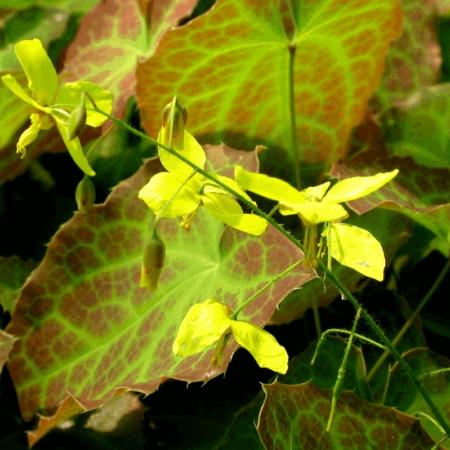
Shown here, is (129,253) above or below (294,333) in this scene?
above

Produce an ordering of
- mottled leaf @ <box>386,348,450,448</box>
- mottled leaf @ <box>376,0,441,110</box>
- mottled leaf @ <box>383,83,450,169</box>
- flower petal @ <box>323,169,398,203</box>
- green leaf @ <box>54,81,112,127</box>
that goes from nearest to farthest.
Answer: flower petal @ <box>323,169,398,203</box>
green leaf @ <box>54,81,112,127</box>
mottled leaf @ <box>386,348,450,448</box>
mottled leaf @ <box>383,83,450,169</box>
mottled leaf @ <box>376,0,441,110</box>

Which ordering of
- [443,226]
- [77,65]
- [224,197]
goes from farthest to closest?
[77,65]
[443,226]
[224,197]

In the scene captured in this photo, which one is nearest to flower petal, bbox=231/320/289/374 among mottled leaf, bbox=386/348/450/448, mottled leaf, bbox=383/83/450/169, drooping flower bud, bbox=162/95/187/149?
drooping flower bud, bbox=162/95/187/149

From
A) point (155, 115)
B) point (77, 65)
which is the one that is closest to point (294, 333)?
point (155, 115)

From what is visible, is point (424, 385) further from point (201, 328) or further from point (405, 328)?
point (201, 328)

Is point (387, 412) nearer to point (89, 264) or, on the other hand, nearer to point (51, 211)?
point (89, 264)

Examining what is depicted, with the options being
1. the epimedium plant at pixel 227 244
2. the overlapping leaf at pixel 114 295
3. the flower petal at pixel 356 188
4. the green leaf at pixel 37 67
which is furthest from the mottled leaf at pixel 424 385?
the green leaf at pixel 37 67

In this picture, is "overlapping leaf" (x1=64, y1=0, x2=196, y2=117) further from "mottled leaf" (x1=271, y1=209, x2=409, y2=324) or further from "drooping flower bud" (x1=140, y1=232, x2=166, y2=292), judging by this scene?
"drooping flower bud" (x1=140, y1=232, x2=166, y2=292)
